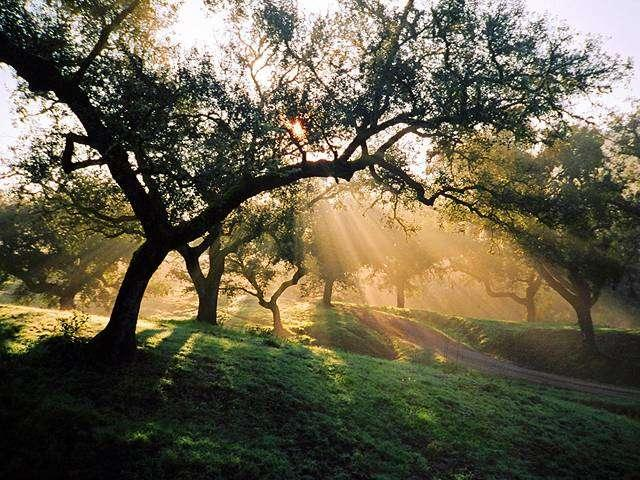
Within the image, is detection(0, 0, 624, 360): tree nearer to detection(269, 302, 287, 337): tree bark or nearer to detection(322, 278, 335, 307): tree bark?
detection(269, 302, 287, 337): tree bark

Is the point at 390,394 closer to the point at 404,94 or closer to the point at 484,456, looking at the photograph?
the point at 484,456

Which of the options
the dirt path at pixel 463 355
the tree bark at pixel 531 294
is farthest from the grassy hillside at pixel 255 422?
the tree bark at pixel 531 294

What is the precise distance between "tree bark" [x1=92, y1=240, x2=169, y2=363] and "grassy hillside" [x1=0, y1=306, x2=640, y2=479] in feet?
2.77

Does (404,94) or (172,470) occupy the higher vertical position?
(404,94)

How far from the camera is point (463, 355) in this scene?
37.0 metres

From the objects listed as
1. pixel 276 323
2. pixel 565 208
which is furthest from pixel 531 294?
pixel 565 208

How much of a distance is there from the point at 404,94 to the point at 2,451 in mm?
14038

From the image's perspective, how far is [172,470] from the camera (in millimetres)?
8523

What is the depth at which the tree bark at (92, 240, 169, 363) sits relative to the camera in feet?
44.4

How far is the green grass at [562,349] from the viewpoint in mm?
32219

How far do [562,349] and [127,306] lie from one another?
3758 cm

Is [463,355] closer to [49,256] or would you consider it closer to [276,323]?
[276,323]

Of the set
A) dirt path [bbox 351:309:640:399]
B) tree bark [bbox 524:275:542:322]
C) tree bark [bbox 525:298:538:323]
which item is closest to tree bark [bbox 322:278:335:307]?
dirt path [bbox 351:309:640:399]

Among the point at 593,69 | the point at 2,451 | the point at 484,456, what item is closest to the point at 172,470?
the point at 2,451
